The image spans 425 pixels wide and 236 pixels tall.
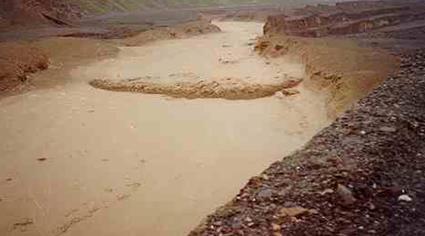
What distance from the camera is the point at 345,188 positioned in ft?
20.4

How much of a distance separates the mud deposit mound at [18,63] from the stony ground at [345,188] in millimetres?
11237

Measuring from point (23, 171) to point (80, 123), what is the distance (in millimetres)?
3130

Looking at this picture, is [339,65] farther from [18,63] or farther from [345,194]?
[18,63]

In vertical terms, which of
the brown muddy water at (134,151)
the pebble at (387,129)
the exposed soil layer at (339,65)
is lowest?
the brown muddy water at (134,151)

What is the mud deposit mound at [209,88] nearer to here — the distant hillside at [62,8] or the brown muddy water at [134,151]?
the brown muddy water at [134,151]

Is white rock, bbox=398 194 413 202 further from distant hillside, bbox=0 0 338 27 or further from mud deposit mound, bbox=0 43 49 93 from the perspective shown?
distant hillside, bbox=0 0 338 27

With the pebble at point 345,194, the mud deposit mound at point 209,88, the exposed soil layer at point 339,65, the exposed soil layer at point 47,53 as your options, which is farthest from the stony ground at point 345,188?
the exposed soil layer at point 47,53

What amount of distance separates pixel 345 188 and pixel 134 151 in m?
5.04

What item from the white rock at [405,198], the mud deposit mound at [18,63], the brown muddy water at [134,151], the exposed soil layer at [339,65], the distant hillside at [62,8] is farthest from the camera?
the distant hillside at [62,8]

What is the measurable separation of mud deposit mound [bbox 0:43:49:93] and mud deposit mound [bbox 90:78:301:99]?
281 centimetres

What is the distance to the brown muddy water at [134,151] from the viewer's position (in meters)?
7.64

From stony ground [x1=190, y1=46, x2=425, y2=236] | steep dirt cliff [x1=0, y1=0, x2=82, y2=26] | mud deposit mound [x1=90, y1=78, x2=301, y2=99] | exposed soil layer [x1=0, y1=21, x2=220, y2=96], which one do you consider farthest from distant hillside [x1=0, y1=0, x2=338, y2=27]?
stony ground [x1=190, y1=46, x2=425, y2=236]

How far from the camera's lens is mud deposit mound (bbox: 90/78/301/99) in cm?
1477

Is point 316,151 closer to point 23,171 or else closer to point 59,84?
point 23,171
